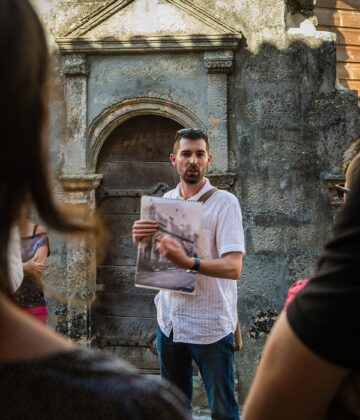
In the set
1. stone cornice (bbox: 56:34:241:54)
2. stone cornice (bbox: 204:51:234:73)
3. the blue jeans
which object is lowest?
the blue jeans

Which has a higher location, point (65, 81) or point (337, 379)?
point (65, 81)

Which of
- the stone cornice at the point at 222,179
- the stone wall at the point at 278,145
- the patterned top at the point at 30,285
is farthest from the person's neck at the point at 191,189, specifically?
the stone wall at the point at 278,145

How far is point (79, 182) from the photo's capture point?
6.71 metres

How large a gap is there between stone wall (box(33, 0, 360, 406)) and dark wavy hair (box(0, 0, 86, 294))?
560 centimetres

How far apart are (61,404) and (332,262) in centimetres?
48

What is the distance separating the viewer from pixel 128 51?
6656mm

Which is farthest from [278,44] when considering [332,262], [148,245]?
[332,262]

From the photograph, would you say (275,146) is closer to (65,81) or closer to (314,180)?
(314,180)

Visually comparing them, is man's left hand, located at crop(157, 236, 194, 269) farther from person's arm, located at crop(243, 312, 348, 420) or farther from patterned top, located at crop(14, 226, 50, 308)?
person's arm, located at crop(243, 312, 348, 420)

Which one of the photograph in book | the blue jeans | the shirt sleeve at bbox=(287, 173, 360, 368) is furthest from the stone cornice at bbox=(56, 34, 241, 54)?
the shirt sleeve at bbox=(287, 173, 360, 368)

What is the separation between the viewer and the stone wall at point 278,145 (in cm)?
642

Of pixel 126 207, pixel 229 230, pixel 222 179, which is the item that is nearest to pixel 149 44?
pixel 222 179

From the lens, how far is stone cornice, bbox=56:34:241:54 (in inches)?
254

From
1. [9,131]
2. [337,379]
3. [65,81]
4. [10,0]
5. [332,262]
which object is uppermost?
[65,81]
